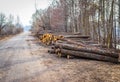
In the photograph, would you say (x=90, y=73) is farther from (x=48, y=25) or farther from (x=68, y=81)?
(x=48, y=25)

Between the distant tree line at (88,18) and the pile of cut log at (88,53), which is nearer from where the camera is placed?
the pile of cut log at (88,53)

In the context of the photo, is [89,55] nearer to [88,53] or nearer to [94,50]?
[88,53]

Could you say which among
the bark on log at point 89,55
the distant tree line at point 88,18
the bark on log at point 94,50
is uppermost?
the distant tree line at point 88,18

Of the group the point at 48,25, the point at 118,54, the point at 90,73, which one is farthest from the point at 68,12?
the point at 90,73

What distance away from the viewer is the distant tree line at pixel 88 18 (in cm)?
2543

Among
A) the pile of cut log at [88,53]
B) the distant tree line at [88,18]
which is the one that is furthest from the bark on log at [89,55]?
the distant tree line at [88,18]

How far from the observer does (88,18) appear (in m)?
34.0

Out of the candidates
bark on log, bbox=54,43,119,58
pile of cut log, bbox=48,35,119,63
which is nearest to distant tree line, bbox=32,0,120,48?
pile of cut log, bbox=48,35,119,63

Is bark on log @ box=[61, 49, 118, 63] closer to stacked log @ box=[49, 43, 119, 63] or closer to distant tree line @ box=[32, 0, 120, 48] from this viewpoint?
stacked log @ box=[49, 43, 119, 63]

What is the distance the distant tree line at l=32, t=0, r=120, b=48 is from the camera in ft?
83.4

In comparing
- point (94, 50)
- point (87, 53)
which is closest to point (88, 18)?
point (87, 53)

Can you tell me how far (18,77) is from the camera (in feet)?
28.4

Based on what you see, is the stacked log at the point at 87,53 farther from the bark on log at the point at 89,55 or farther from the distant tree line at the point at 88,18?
the distant tree line at the point at 88,18

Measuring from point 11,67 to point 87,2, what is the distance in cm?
2029
